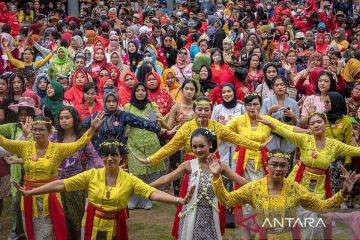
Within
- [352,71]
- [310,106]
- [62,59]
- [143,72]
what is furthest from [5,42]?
[310,106]

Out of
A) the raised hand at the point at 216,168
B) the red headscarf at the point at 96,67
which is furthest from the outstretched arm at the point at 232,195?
the red headscarf at the point at 96,67

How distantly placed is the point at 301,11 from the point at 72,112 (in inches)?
537

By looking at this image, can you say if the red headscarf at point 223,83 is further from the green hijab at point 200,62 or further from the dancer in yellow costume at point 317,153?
the dancer in yellow costume at point 317,153

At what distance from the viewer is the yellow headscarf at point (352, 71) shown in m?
12.1

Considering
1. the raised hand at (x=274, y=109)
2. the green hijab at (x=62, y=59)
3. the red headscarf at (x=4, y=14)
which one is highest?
the red headscarf at (x=4, y=14)

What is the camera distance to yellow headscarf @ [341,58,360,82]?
39.6 ft

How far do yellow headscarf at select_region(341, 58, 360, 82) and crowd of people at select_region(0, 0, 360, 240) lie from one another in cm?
2

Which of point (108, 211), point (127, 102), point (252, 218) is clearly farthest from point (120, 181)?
point (127, 102)

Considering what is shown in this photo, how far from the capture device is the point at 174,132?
8.27 metres

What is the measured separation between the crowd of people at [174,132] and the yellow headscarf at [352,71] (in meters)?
0.02

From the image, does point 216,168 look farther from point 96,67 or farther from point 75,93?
point 96,67

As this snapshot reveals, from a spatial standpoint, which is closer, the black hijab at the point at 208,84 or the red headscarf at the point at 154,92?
the red headscarf at the point at 154,92

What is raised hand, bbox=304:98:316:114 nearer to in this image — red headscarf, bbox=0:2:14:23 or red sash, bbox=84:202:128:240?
red sash, bbox=84:202:128:240

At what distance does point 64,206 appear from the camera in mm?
7832
